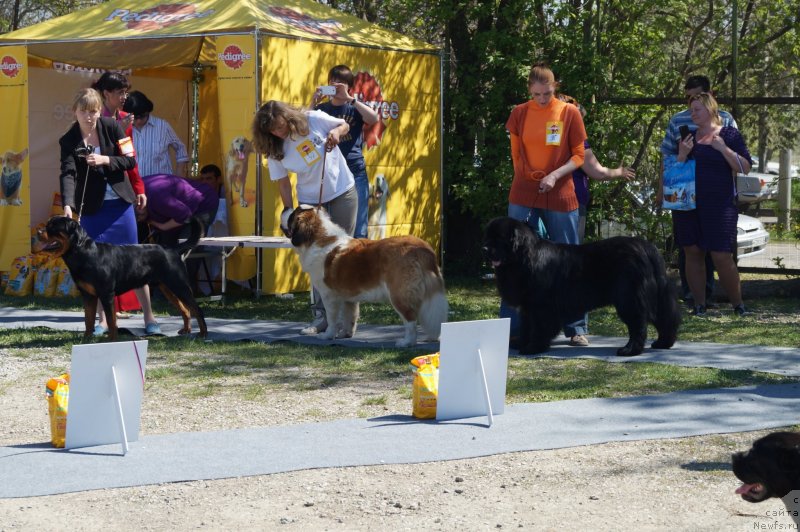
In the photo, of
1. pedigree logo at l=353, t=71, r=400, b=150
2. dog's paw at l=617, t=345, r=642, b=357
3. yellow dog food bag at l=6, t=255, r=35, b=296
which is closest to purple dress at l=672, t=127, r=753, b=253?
dog's paw at l=617, t=345, r=642, b=357

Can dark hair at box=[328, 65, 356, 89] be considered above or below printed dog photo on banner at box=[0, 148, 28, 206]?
above

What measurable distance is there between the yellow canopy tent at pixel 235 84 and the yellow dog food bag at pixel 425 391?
5302mm

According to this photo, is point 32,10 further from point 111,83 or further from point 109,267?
point 109,267

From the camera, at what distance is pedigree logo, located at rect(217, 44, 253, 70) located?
10.6 metres

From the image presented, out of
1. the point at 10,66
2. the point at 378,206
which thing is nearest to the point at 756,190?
the point at 378,206

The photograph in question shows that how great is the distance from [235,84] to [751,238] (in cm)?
690

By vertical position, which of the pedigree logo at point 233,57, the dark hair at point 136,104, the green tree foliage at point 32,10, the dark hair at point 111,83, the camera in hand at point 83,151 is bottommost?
the camera in hand at point 83,151

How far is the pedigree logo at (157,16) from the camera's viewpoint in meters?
11.1

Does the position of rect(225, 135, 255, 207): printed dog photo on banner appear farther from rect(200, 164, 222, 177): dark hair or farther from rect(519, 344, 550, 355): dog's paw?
rect(519, 344, 550, 355): dog's paw

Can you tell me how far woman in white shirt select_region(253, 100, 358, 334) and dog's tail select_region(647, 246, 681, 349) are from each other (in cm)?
241

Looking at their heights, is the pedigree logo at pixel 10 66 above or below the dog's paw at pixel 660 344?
above

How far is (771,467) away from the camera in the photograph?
342 centimetres

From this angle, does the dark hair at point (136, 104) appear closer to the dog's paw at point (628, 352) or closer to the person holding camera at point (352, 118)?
the person holding camera at point (352, 118)

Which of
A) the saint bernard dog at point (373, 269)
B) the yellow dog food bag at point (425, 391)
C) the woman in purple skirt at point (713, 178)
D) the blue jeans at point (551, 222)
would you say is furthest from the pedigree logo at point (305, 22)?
the yellow dog food bag at point (425, 391)
